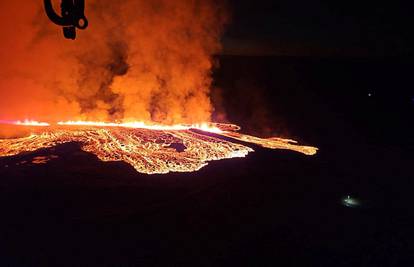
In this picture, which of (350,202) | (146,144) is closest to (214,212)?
(350,202)

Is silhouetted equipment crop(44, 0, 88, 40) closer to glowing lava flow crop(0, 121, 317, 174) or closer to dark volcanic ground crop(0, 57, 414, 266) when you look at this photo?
dark volcanic ground crop(0, 57, 414, 266)

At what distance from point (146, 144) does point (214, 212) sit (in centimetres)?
400

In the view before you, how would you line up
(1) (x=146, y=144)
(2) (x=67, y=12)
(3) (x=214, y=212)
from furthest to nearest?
(1) (x=146, y=144), (3) (x=214, y=212), (2) (x=67, y=12)

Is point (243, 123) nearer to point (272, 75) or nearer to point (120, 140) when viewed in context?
point (272, 75)

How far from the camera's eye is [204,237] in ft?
15.6

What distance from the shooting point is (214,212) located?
219 inches

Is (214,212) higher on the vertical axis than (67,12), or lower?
lower

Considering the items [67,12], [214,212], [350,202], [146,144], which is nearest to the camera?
[67,12]

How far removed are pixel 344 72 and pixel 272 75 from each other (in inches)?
141

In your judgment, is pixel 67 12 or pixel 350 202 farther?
pixel 350 202

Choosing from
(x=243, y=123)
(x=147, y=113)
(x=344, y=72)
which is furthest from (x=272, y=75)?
(x=147, y=113)

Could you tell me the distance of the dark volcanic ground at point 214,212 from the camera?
14.2ft

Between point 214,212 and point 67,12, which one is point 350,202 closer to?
point 214,212

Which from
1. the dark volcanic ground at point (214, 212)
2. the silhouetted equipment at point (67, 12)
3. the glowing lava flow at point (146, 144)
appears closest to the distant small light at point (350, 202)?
the dark volcanic ground at point (214, 212)
